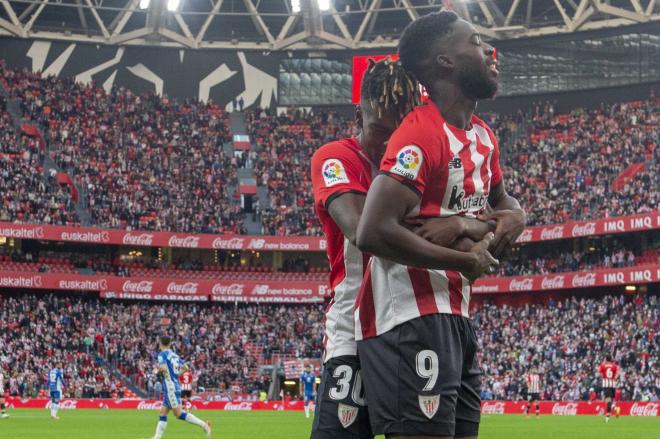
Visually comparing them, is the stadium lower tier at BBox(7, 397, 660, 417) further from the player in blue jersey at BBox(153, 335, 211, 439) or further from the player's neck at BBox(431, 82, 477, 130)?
the player's neck at BBox(431, 82, 477, 130)

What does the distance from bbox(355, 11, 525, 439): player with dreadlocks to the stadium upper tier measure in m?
47.5

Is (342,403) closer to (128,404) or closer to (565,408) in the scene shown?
(565,408)

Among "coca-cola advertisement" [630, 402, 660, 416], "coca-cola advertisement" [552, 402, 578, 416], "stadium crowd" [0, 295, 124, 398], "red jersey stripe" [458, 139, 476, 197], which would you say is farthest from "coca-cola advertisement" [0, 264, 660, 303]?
"red jersey stripe" [458, 139, 476, 197]

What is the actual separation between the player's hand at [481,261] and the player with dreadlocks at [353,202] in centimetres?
65

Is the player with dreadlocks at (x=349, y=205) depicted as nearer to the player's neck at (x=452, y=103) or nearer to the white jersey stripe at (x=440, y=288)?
the player's neck at (x=452, y=103)

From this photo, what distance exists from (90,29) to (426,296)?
61.4 m

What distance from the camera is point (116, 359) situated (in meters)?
48.7

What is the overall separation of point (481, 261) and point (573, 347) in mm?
42491

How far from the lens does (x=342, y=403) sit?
522 centimetres

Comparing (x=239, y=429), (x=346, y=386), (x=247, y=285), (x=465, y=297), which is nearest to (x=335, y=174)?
(x=465, y=297)

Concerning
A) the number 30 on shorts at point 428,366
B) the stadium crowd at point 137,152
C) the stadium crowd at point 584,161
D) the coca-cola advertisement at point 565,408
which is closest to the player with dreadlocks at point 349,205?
the number 30 on shorts at point 428,366

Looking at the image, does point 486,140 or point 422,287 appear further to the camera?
point 486,140

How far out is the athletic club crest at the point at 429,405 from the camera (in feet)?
14.4

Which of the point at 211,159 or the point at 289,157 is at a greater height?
the point at 289,157
